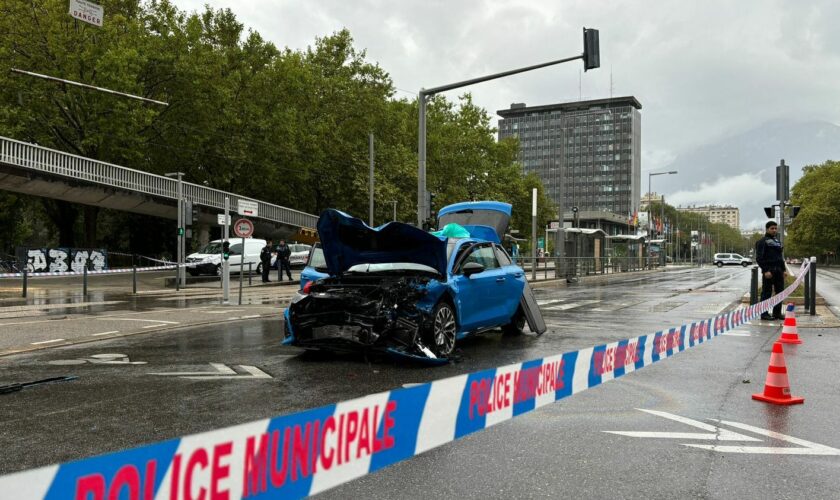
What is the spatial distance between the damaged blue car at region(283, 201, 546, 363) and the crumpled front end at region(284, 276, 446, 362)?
0.01m

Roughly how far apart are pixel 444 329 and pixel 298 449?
233 inches

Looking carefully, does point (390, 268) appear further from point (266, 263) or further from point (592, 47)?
point (266, 263)

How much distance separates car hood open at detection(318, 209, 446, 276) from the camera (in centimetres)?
822

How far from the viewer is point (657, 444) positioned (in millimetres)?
4645

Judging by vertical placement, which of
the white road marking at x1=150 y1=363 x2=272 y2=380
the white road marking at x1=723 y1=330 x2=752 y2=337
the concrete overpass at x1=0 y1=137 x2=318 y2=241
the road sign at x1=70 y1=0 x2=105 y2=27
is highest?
the road sign at x1=70 y1=0 x2=105 y2=27

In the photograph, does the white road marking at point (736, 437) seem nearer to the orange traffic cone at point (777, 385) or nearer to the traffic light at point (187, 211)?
the orange traffic cone at point (777, 385)

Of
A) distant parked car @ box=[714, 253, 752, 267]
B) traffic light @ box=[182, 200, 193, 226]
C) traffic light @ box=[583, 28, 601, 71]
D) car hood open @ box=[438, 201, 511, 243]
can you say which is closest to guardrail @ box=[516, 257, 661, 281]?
car hood open @ box=[438, 201, 511, 243]

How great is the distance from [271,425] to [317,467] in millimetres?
267

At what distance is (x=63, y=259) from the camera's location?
33.3 m

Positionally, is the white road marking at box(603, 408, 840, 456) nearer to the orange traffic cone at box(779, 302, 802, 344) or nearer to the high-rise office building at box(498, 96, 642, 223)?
the orange traffic cone at box(779, 302, 802, 344)

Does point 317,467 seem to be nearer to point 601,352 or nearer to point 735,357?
point 601,352

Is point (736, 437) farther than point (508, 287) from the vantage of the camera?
No

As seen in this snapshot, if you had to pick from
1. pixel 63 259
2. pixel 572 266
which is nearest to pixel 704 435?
pixel 572 266

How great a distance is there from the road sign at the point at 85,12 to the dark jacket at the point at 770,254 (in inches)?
579
